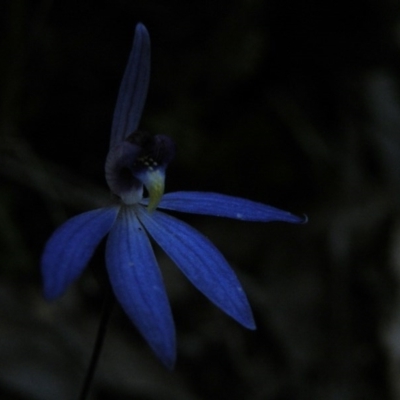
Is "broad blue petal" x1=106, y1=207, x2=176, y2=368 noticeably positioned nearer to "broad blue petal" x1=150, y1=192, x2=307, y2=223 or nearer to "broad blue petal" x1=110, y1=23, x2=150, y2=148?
"broad blue petal" x1=150, y1=192, x2=307, y2=223

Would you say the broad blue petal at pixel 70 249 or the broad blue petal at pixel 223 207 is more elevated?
the broad blue petal at pixel 223 207

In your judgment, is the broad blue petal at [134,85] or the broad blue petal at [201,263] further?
the broad blue petal at [134,85]

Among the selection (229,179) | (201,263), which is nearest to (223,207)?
(201,263)

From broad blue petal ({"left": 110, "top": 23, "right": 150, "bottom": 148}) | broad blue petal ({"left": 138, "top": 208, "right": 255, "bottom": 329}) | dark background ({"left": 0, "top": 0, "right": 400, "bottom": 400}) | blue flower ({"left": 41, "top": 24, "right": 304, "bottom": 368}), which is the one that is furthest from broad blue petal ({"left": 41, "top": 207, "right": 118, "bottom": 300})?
dark background ({"left": 0, "top": 0, "right": 400, "bottom": 400})

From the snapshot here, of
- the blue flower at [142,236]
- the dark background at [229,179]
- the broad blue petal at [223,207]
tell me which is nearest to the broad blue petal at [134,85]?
the blue flower at [142,236]

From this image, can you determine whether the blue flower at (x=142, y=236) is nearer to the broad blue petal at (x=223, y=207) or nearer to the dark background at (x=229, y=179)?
the broad blue petal at (x=223, y=207)

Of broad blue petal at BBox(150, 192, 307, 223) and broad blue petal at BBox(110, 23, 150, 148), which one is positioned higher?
broad blue petal at BBox(110, 23, 150, 148)
